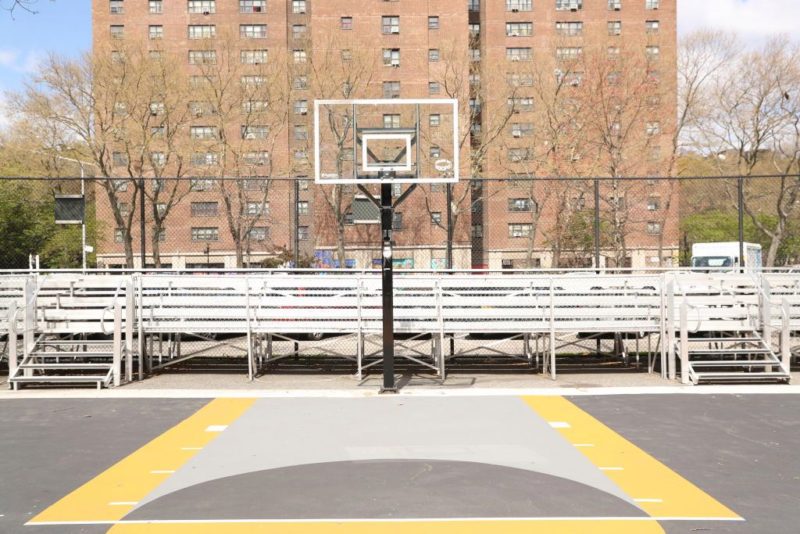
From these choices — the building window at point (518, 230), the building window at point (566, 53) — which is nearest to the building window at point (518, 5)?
the building window at point (566, 53)

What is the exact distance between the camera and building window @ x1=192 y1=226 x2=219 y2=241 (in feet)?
168

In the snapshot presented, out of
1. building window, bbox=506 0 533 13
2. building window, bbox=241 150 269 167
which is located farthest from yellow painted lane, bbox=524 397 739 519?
building window, bbox=506 0 533 13

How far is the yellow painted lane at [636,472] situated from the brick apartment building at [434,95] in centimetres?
1695

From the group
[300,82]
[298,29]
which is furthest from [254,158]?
[298,29]

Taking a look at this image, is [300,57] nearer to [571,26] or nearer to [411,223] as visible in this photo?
[411,223]

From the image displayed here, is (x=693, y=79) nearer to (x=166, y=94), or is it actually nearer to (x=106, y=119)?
(x=166, y=94)

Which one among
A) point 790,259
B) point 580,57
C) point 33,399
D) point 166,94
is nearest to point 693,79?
point 580,57

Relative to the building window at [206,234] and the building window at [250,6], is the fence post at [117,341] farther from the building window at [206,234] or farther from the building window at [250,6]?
the building window at [250,6]

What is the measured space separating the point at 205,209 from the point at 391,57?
21.0 metres

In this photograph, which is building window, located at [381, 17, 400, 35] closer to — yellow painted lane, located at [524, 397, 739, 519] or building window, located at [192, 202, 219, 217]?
building window, located at [192, 202, 219, 217]

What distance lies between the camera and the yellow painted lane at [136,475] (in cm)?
567

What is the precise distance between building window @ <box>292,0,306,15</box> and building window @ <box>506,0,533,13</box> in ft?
61.6

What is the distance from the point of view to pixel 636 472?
6699 millimetres

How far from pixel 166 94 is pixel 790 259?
142ft
